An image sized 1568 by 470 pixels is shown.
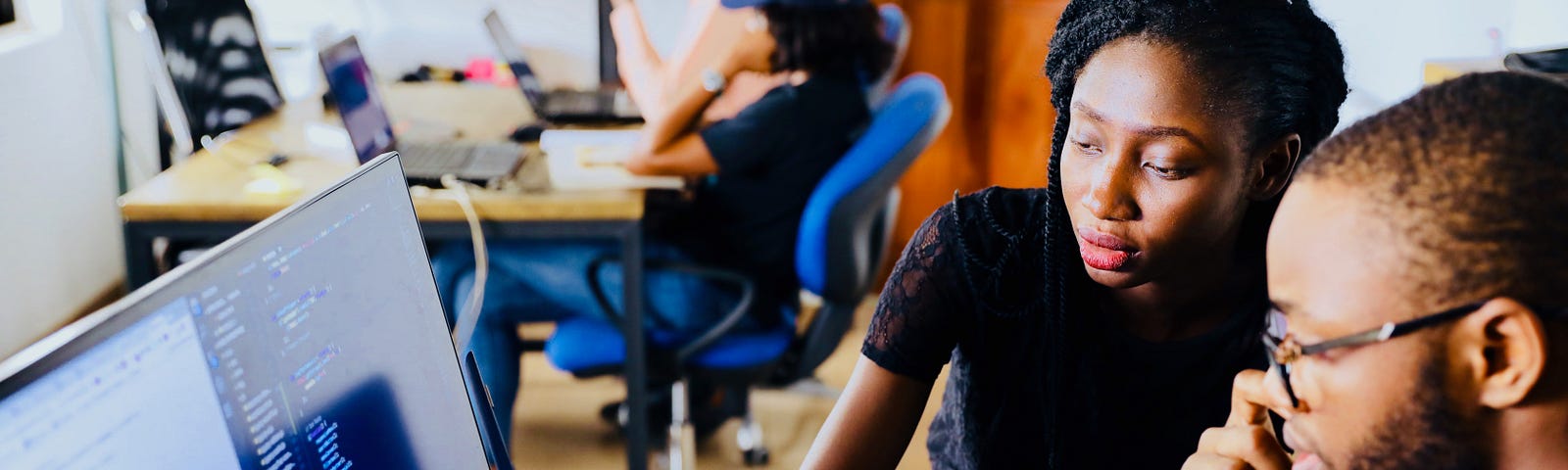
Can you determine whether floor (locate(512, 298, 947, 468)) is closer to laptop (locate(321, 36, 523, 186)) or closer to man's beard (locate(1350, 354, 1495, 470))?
laptop (locate(321, 36, 523, 186))

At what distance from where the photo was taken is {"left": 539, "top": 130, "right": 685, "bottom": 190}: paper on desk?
2.00m

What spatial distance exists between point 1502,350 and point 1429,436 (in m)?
0.06

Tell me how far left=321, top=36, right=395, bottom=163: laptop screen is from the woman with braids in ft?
4.05

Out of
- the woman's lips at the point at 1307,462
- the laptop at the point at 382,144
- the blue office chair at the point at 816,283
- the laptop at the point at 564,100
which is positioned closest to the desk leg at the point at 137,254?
the laptop at the point at 382,144

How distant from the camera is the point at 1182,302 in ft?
3.54

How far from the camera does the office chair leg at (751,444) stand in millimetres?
2434

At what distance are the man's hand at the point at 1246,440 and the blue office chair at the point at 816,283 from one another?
106cm

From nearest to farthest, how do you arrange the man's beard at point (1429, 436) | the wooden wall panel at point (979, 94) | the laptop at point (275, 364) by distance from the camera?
the laptop at point (275, 364) < the man's beard at point (1429, 436) < the wooden wall panel at point (979, 94)

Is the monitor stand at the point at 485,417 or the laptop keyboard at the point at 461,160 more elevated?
the monitor stand at the point at 485,417

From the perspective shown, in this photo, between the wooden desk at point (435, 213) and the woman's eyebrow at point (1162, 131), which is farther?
the wooden desk at point (435, 213)

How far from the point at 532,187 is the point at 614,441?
71 centimetres

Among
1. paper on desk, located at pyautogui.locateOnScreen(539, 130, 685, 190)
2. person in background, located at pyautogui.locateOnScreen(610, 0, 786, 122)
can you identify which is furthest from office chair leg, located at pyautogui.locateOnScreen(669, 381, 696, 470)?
person in background, located at pyautogui.locateOnScreen(610, 0, 786, 122)

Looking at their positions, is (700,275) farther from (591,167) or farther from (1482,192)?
(1482,192)

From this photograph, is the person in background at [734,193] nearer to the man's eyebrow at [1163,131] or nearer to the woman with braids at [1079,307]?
the woman with braids at [1079,307]
